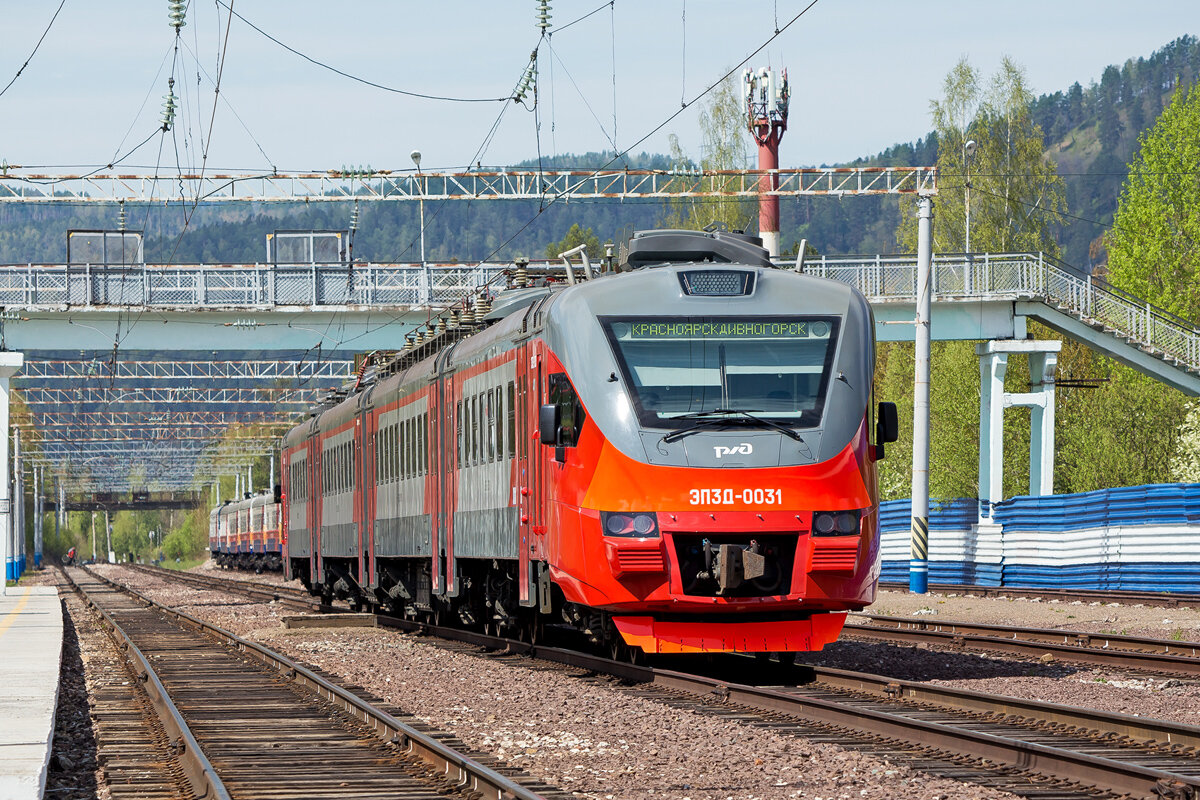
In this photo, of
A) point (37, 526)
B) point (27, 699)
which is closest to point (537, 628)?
point (27, 699)

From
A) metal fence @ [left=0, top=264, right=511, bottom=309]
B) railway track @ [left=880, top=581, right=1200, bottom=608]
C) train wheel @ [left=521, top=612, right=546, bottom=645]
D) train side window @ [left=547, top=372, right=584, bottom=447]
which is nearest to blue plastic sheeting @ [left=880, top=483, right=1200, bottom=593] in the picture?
railway track @ [left=880, top=581, right=1200, bottom=608]

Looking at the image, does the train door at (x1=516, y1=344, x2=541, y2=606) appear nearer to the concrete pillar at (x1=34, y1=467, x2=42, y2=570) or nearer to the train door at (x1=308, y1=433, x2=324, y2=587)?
the train door at (x1=308, y1=433, x2=324, y2=587)

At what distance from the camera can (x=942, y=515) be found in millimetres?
39938

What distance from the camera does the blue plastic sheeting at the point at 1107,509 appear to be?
2905cm

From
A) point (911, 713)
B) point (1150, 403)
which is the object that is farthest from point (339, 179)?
point (911, 713)

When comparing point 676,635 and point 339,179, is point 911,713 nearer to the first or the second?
point 676,635

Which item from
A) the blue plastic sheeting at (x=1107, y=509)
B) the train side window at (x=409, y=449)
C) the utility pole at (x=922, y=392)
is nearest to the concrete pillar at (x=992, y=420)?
the blue plastic sheeting at (x=1107, y=509)

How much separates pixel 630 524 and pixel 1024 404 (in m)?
28.3

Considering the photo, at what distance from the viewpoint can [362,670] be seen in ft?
59.6

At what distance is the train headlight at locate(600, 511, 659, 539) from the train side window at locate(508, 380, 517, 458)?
10.3ft

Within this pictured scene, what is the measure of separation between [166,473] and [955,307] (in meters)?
88.1

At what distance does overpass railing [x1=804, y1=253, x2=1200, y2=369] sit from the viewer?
39.7 m

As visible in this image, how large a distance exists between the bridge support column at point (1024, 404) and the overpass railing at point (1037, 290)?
120cm

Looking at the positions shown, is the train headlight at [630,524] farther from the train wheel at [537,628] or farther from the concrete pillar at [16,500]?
the concrete pillar at [16,500]
